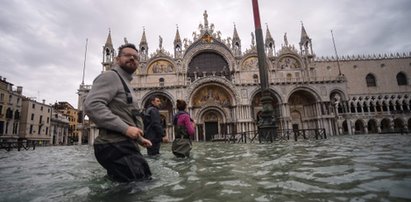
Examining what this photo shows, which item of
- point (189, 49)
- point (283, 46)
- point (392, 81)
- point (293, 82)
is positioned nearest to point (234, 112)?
point (293, 82)

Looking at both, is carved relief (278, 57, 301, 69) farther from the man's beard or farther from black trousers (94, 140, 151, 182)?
black trousers (94, 140, 151, 182)

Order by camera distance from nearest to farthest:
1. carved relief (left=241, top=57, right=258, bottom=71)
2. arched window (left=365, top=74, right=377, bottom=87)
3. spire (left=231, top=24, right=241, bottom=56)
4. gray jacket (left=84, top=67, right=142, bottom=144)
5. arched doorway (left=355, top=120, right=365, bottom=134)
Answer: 1. gray jacket (left=84, top=67, right=142, bottom=144)
2. carved relief (left=241, top=57, right=258, bottom=71)
3. spire (left=231, top=24, right=241, bottom=56)
4. arched doorway (left=355, top=120, right=365, bottom=134)
5. arched window (left=365, top=74, right=377, bottom=87)

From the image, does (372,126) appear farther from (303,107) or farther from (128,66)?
(128,66)

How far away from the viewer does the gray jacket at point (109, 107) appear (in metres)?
2.13

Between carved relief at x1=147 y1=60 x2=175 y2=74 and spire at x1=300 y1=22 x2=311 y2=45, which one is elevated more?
spire at x1=300 y1=22 x2=311 y2=45

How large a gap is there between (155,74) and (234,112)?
11.1 meters

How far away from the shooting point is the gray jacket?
7.00 ft

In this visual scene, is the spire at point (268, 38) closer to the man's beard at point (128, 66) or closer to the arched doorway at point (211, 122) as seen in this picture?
the arched doorway at point (211, 122)

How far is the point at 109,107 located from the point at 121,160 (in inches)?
24.1

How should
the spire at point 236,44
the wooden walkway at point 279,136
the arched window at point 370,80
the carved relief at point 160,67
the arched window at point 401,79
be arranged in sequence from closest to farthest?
1. the wooden walkway at point 279,136
2. the carved relief at point 160,67
3. the spire at point 236,44
4. the arched window at point 370,80
5. the arched window at point 401,79

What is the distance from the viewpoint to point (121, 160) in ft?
7.40

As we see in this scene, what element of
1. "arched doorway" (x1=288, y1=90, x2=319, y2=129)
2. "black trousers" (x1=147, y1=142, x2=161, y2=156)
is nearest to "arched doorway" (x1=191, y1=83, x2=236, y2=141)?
"arched doorway" (x1=288, y1=90, x2=319, y2=129)

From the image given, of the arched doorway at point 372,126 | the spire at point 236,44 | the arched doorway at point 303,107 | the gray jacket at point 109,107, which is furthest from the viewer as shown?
the arched doorway at point 372,126

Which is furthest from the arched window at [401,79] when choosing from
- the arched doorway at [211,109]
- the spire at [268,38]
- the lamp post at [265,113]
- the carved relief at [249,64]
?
the lamp post at [265,113]
